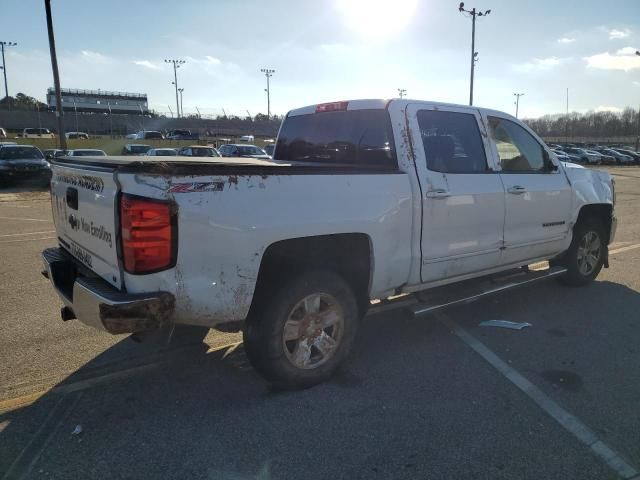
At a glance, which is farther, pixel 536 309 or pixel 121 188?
pixel 536 309

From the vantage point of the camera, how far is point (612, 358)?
12.9ft

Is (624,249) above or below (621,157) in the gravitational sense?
below

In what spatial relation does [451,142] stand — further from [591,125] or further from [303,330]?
[591,125]

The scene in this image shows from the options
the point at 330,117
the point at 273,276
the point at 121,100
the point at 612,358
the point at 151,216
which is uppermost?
the point at 121,100

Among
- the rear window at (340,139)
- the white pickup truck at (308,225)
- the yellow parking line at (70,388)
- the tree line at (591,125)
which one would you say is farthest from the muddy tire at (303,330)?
the tree line at (591,125)

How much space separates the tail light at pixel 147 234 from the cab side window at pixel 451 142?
2.13 meters

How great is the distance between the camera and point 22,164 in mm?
20234

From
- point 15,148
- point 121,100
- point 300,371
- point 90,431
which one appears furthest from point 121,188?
point 121,100

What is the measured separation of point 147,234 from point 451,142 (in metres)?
2.68

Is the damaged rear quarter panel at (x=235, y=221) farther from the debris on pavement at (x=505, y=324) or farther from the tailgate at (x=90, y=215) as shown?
the debris on pavement at (x=505, y=324)

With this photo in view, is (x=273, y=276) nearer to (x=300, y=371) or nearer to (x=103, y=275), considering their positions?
(x=300, y=371)

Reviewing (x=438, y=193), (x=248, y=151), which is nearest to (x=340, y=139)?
(x=438, y=193)

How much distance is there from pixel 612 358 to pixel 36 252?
24.8 feet

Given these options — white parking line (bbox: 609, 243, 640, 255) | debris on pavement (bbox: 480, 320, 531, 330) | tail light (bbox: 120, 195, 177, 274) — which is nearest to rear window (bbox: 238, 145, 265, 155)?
white parking line (bbox: 609, 243, 640, 255)
